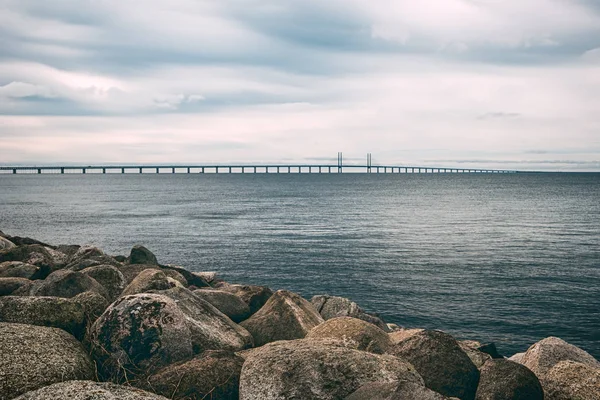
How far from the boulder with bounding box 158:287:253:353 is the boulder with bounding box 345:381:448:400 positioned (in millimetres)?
3441

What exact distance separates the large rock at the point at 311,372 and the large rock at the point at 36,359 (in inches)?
85.2

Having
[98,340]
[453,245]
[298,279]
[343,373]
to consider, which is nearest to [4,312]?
[98,340]

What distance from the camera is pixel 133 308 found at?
824 centimetres

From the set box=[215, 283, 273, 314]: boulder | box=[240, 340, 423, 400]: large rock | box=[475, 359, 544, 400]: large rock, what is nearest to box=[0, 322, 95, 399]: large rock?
box=[240, 340, 423, 400]: large rock

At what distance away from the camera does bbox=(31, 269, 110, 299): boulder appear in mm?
10883

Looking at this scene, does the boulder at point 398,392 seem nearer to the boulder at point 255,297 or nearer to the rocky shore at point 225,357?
the rocky shore at point 225,357

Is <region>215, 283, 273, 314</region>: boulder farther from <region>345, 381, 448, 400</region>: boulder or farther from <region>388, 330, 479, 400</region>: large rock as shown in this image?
<region>345, 381, 448, 400</region>: boulder

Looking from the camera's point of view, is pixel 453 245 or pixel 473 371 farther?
pixel 453 245

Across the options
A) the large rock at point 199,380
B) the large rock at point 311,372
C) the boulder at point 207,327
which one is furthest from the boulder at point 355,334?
the large rock at point 199,380

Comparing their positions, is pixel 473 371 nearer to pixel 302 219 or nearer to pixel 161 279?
pixel 161 279

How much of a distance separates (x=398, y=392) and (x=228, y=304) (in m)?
6.29

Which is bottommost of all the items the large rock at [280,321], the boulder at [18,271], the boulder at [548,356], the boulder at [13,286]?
the boulder at [548,356]

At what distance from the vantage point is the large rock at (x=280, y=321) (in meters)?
10.5

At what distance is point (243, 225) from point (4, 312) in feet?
170
